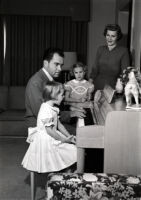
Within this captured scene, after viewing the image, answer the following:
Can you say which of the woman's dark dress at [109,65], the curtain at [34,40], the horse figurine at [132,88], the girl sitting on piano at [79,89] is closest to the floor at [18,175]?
the girl sitting on piano at [79,89]

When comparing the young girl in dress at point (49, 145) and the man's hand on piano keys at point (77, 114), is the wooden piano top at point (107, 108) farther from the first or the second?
the young girl in dress at point (49, 145)

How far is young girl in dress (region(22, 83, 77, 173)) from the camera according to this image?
8.73 feet

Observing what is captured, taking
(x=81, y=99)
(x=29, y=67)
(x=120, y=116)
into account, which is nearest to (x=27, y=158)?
(x=120, y=116)

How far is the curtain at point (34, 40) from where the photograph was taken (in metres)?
6.73

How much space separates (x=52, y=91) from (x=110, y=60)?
3.65ft

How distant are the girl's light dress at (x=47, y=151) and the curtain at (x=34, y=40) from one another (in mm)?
4242

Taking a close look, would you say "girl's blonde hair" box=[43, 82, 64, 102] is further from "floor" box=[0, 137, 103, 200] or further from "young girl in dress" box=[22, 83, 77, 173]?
"floor" box=[0, 137, 103, 200]

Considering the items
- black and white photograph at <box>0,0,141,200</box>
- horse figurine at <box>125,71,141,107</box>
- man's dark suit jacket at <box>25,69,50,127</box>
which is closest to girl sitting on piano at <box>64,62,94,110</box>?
black and white photograph at <box>0,0,141,200</box>

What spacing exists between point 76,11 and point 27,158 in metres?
4.40

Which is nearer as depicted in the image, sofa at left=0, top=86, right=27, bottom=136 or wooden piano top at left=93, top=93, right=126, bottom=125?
wooden piano top at left=93, top=93, right=126, bottom=125

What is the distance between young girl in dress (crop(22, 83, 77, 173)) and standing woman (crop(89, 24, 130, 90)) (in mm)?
1052

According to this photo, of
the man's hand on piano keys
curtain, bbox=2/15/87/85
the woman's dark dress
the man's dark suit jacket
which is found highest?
curtain, bbox=2/15/87/85

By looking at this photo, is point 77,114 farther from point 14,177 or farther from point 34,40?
point 34,40

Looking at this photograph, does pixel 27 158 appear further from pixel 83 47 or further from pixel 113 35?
pixel 83 47
